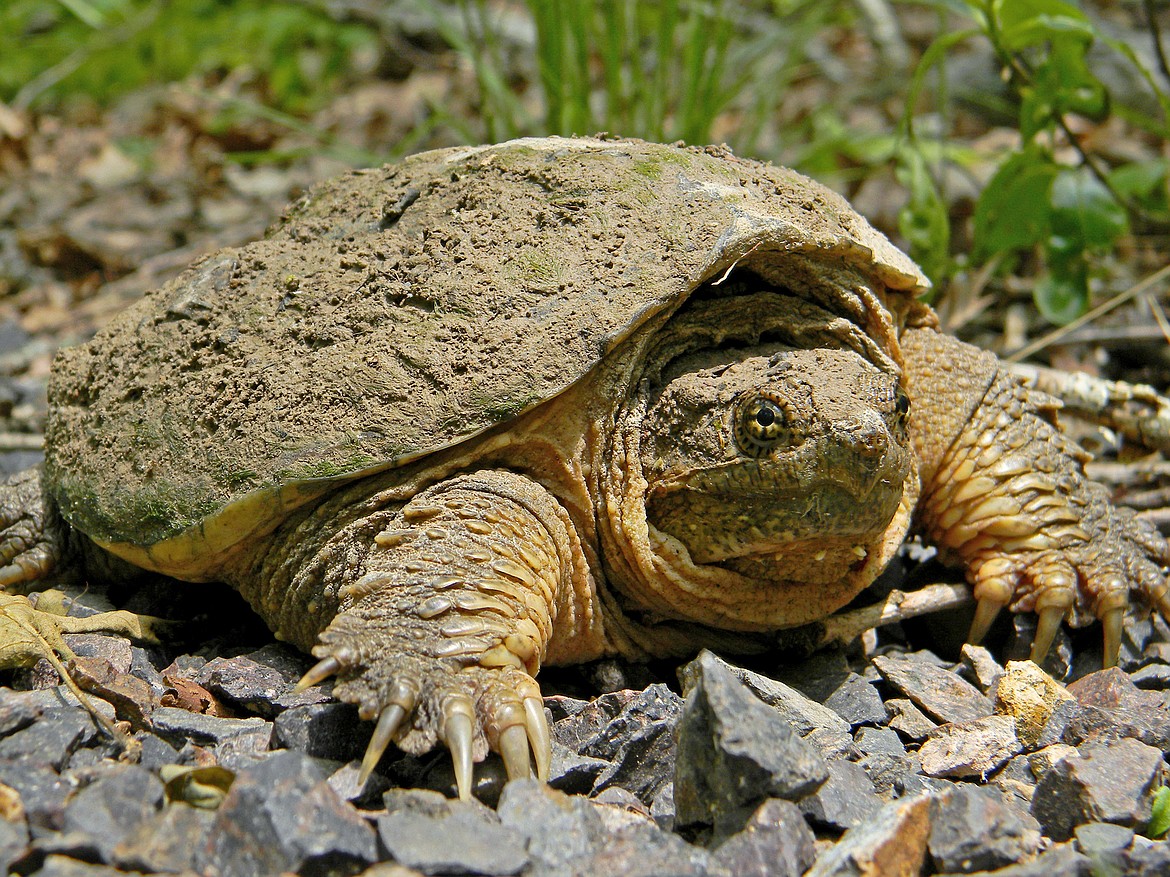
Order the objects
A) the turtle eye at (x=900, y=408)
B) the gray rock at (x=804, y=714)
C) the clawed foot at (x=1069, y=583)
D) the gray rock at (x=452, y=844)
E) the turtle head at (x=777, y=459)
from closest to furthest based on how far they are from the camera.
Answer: the gray rock at (x=452, y=844), the gray rock at (x=804, y=714), the turtle head at (x=777, y=459), the turtle eye at (x=900, y=408), the clawed foot at (x=1069, y=583)

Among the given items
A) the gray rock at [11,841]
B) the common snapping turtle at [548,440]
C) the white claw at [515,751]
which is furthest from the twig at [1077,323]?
the gray rock at [11,841]

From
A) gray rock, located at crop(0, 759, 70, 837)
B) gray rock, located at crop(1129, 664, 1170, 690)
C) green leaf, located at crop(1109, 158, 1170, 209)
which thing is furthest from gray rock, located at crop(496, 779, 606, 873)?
green leaf, located at crop(1109, 158, 1170, 209)

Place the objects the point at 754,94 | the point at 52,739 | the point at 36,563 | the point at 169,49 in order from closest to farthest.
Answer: the point at 52,739 → the point at 36,563 → the point at 754,94 → the point at 169,49

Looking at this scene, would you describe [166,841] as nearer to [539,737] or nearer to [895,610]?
[539,737]

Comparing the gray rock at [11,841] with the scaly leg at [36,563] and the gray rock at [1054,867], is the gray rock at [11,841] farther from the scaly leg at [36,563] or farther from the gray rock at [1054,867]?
the gray rock at [1054,867]

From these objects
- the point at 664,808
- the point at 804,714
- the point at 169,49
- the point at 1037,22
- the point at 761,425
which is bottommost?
the point at 664,808

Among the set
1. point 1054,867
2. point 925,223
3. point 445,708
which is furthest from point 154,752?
point 925,223
